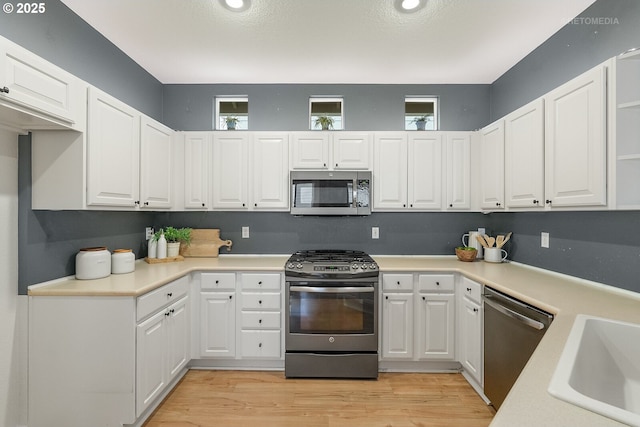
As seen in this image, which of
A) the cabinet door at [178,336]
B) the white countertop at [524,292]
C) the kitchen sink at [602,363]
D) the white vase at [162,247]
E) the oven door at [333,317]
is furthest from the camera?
the white vase at [162,247]

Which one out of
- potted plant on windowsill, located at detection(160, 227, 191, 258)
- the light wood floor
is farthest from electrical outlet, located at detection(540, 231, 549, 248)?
potted plant on windowsill, located at detection(160, 227, 191, 258)

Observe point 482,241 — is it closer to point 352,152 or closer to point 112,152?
point 352,152

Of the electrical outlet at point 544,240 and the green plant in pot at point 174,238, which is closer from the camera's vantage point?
the electrical outlet at point 544,240

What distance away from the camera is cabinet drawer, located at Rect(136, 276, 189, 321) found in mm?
1901

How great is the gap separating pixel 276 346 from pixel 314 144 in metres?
2.00

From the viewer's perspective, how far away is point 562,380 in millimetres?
800

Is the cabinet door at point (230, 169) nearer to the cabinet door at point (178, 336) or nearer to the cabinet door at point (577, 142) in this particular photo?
the cabinet door at point (178, 336)

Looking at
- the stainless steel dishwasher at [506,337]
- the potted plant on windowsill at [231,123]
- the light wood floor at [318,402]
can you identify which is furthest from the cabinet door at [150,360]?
the stainless steel dishwasher at [506,337]

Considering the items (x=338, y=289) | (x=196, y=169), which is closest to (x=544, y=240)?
(x=338, y=289)

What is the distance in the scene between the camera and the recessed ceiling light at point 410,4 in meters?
1.94

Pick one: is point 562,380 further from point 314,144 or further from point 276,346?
point 314,144

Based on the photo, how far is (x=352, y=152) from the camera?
296cm

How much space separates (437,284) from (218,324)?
2055mm

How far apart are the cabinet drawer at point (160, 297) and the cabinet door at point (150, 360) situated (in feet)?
0.21
